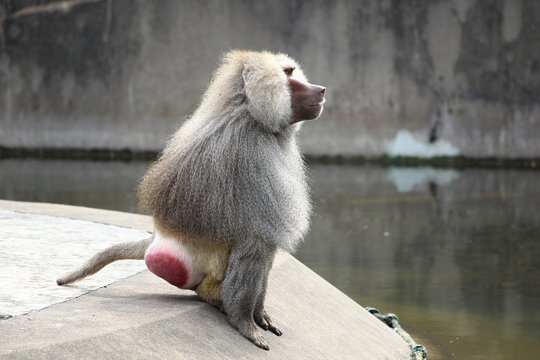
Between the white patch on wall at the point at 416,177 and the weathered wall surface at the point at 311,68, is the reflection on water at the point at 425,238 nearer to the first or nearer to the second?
the white patch on wall at the point at 416,177

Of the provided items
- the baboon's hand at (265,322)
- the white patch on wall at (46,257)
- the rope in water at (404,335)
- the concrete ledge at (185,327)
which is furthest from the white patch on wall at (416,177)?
the baboon's hand at (265,322)

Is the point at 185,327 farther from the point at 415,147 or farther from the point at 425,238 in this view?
the point at 415,147

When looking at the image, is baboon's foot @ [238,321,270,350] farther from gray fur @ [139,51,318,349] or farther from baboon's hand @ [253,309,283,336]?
baboon's hand @ [253,309,283,336]

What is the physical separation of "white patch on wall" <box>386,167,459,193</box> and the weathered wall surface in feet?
2.89

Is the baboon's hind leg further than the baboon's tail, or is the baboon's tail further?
the baboon's tail

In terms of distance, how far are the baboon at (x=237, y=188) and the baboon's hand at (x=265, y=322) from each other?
0.16 meters

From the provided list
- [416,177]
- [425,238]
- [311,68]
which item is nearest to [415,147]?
[416,177]

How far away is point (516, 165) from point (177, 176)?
45.9 ft

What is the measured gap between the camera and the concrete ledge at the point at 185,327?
3037 millimetres

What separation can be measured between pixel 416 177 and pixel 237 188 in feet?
38.5

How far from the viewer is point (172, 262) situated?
3.53 meters

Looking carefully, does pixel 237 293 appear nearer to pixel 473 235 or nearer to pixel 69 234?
pixel 69 234

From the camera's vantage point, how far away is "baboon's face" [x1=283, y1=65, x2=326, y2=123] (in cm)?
354

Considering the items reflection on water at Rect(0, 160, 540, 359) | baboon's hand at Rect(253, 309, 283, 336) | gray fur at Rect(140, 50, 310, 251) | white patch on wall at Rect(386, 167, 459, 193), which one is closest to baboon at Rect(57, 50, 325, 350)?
gray fur at Rect(140, 50, 310, 251)
